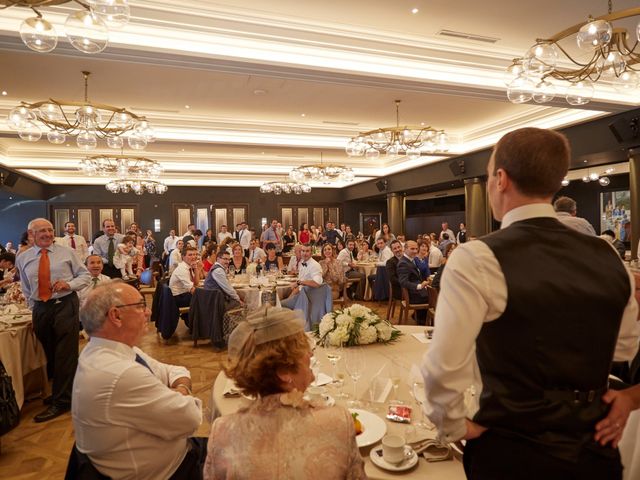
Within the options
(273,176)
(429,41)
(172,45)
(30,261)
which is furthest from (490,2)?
(273,176)

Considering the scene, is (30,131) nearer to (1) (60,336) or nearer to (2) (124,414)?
(1) (60,336)

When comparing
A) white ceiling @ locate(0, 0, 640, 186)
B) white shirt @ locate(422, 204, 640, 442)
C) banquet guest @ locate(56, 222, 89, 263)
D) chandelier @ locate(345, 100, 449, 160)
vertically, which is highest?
white ceiling @ locate(0, 0, 640, 186)

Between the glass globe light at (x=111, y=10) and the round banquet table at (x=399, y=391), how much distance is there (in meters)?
2.04

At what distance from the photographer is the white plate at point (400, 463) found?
138cm

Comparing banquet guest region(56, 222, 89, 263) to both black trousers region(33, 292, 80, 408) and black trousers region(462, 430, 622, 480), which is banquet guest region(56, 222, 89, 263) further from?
black trousers region(462, 430, 622, 480)

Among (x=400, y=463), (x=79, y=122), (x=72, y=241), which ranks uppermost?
(x=79, y=122)

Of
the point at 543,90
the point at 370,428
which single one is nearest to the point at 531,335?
the point at 370,428

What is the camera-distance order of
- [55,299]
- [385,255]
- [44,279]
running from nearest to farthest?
1. [44,279]
2. [55,299]
3. [385,255]

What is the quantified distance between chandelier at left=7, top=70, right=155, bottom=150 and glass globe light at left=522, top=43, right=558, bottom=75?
14.1 ft

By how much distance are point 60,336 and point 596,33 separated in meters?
4.75

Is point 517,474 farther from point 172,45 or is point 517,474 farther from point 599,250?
point 172,45

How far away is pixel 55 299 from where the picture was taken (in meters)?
3.95

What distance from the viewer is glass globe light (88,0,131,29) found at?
238 centimetres

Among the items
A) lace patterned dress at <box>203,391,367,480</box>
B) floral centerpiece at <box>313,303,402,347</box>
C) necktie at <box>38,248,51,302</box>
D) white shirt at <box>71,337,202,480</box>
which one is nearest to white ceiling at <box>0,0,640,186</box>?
necktie at <box>38,248,51,302</box>
